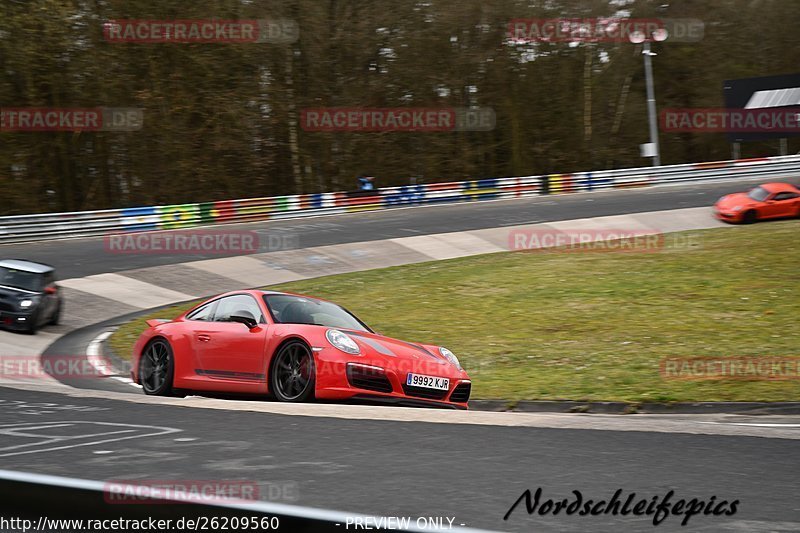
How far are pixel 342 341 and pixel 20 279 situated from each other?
34.1 ft

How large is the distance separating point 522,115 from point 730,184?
11678 mm

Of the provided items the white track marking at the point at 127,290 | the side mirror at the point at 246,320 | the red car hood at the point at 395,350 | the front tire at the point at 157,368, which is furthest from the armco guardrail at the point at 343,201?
the red car hood at the point at 395,350

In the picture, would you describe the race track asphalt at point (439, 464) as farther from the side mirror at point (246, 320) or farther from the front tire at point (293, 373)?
the side mirror at point (246, 320)

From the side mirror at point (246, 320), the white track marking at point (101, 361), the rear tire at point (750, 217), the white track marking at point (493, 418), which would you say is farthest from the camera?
the rear tire at point (750, 217)

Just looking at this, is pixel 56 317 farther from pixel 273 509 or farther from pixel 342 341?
pixel 273 509

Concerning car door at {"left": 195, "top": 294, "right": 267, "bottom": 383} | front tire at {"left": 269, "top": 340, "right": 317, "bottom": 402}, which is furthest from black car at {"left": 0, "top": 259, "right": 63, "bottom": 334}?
front tire at {"left": 269, "top": 340, "right": 317, "bottom": 402}

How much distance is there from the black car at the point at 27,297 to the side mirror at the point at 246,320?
28.0ft

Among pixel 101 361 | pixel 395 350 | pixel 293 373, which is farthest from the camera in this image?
pixel 101 361

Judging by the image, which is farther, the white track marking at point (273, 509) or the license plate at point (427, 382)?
the license plate at point (427, 382)

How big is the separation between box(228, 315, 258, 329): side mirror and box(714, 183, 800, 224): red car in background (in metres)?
22.0

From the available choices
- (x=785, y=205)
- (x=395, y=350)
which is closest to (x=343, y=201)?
(x=785, y=205)

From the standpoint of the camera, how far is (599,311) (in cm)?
Result: 1641

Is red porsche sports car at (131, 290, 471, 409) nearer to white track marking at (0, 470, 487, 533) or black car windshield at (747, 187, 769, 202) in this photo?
white track marking at (0, 470, 487, 533)

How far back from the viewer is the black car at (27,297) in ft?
52.6
